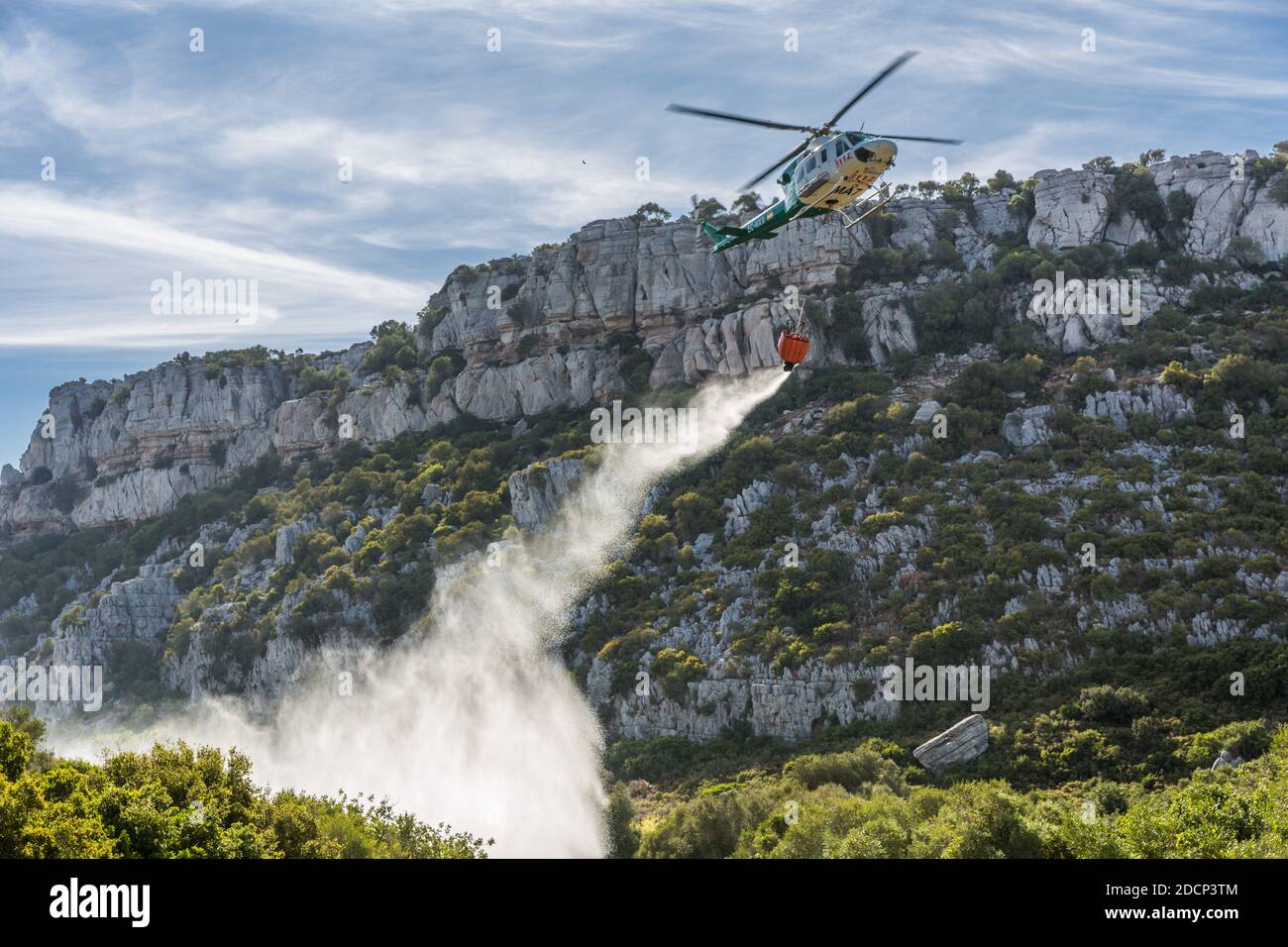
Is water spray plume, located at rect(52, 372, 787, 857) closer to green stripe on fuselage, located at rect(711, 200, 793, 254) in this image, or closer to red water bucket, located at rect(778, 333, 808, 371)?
red water bucket, located at rect(778, 333, 808, 371)

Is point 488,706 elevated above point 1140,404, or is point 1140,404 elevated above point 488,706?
point 1140,404

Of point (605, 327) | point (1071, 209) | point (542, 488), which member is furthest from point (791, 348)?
point (1071, 209)

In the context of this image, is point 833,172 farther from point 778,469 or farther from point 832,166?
point 778,469

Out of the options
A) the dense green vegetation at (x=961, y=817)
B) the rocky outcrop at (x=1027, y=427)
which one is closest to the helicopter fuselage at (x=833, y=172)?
the dense green vegetation at (x=961, y=817)

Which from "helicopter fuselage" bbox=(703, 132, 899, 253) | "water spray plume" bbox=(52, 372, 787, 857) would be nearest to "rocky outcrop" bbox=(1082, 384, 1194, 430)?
"water spray plume" bbox=(52, 372, 787, 857)
